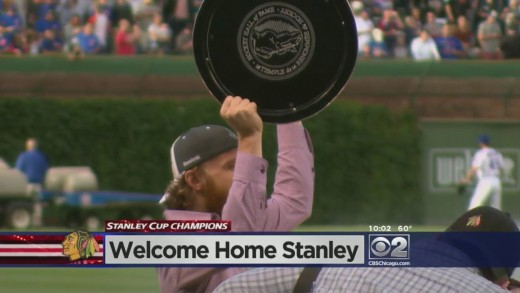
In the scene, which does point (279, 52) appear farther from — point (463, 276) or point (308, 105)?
point (463, 276)

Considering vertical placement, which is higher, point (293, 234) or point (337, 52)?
point (337, 52)

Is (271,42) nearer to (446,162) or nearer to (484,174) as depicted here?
(446,162)

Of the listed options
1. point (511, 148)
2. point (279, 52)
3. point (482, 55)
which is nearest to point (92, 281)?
point (511, 148)

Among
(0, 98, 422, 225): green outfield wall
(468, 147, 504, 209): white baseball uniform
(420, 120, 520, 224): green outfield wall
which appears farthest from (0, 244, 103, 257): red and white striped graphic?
(468, 147, 504, 209): white baseball uniform

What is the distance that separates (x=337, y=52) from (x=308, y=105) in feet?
0.20

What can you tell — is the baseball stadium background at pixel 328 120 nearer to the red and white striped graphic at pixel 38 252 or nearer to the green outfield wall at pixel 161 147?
the green outfield wall at pixel 161 147

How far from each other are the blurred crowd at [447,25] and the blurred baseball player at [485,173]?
116 inches

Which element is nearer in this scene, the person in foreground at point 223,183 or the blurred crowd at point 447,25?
the person in foreground at point 223,183

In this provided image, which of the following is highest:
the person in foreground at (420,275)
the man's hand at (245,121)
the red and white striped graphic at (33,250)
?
the man's hand at (245,121)

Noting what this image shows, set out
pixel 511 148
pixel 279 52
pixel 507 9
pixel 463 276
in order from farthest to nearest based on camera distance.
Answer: pixel 511 148 < pixel 507 9 < pixel 279 52 < pixel 463 276

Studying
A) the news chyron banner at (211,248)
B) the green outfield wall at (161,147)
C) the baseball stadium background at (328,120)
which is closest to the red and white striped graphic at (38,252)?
the news chyron banner at (211,248)

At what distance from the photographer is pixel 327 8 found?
1445mm

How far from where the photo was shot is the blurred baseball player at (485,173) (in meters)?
5.60

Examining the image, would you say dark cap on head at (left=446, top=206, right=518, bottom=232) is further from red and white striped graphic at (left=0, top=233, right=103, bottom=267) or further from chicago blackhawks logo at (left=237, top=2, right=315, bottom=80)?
red and white striped graphic at (left=0, top=233, right=103, bottom=267)
